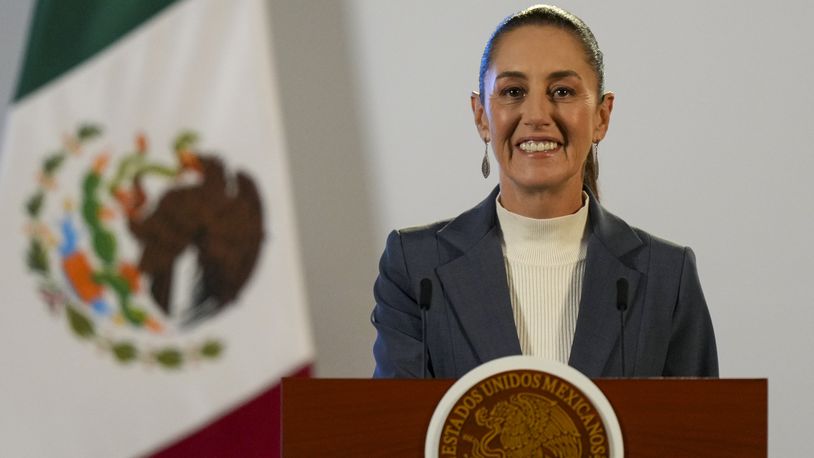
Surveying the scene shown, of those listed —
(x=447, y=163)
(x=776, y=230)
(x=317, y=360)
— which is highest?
(x=447, y=163)

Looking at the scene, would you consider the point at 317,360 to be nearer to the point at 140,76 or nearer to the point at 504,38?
the point at 140,76

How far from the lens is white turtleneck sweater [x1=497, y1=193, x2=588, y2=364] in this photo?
1.66m

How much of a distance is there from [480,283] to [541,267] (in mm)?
110

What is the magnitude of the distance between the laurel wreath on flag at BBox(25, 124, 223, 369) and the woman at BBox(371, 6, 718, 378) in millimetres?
1570

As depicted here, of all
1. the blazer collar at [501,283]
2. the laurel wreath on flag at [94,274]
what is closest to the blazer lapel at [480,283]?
the blazer collar at [501,283]

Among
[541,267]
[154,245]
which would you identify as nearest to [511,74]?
[541,267]

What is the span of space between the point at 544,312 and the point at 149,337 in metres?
1.76

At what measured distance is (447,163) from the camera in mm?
3164

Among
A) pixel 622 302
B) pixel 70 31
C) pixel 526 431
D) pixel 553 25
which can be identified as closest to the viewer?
pixel 526 431

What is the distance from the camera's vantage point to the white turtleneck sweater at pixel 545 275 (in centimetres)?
166

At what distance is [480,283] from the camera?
1674 millimetres

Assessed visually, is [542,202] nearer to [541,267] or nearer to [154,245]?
[541,267]

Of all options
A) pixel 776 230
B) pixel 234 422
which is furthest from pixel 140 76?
pixel 776 230

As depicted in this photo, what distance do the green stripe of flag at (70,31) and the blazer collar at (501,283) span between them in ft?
6.03
